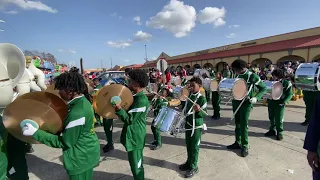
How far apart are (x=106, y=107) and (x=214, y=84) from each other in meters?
5.26

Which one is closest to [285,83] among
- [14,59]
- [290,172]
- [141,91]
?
[290,172]

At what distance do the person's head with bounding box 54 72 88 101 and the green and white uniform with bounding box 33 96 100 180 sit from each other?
0.24ft

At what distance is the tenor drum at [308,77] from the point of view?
11.4 ft

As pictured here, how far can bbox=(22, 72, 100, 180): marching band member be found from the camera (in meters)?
A: 1.88

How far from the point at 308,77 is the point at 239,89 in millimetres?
1200

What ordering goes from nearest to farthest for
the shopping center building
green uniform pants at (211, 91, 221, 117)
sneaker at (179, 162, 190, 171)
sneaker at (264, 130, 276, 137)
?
sneaker at (179, 162, 190, 171)
sneaker at (264, 130, 276, 137)
green uniform pants at (211, 91, 221, 117)
the shopping center building

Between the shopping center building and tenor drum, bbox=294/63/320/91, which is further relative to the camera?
the shopping center building

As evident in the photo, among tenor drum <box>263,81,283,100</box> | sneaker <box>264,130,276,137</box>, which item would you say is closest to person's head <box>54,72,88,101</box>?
tenor drum <box>263,81,283,100</box>

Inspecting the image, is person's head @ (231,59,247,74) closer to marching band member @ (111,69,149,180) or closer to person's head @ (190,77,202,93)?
person's head @ (190,77,202,93)

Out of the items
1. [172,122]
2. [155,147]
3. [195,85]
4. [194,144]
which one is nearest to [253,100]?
[195,85]

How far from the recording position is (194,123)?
3.41 meters

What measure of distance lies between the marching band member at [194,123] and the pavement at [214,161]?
254 mm

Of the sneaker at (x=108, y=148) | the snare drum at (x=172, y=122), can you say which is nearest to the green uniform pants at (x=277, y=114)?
the snare drum at (x=172, y=122)

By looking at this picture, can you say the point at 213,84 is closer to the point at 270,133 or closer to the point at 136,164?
the point at 270,133
